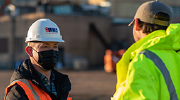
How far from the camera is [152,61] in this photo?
2.14 m

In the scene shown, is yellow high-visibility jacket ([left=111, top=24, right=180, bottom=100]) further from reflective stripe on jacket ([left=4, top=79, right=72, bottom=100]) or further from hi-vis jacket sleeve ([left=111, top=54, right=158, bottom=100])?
reflective stripe on jacket ([left=4, top=79, right=72, bottom=100])

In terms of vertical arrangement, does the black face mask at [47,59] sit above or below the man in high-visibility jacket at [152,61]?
below

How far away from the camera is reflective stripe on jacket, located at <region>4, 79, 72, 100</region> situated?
Answer: 258 cm

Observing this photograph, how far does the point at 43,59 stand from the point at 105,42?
87.5 feet

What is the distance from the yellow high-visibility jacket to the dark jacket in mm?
951

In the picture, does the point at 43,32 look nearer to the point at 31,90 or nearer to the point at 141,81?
the point at 31,90

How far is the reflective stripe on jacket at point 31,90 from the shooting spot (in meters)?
2.58

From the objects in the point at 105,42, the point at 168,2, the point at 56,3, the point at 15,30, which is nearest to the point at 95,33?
the point at 105,42

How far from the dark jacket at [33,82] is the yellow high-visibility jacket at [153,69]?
0.95 meters

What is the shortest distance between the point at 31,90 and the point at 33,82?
0.37 feet

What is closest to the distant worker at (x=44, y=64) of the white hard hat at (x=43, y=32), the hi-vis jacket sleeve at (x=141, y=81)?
the white hard hat at (x=43, y=32)

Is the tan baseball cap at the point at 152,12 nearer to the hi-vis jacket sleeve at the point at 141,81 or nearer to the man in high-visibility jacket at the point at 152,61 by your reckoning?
the man in high-visibility jacket at the point at 152,61

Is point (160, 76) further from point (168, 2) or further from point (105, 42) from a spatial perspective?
point (168, 2)

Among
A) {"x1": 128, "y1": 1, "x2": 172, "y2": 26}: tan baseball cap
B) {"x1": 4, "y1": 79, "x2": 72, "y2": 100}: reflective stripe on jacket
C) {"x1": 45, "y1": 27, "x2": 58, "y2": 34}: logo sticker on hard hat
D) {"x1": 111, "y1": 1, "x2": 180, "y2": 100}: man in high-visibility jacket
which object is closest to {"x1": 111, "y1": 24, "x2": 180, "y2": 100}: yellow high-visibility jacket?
{"x1": 111, "y1": 1, "x2": 180, "y2": 100}: man in high-visibility jacket
